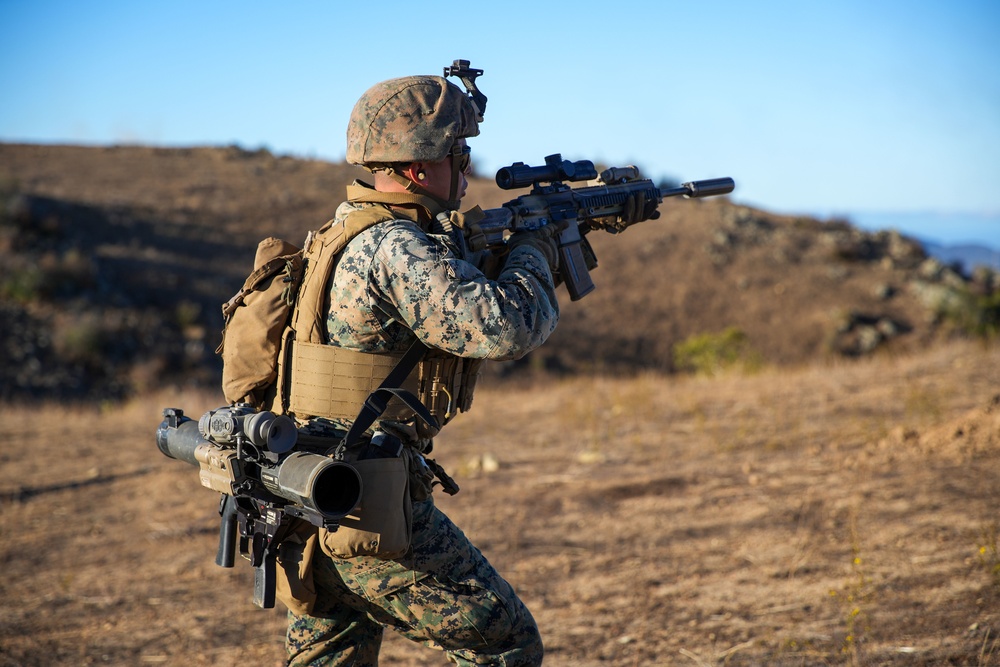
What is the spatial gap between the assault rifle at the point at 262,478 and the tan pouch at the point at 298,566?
0.05 metres

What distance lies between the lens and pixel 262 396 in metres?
2.91

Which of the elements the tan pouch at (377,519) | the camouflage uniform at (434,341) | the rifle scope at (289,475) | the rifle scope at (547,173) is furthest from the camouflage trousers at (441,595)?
the rifle scope at (547,173)

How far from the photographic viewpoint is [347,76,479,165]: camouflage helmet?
2760 millimetres

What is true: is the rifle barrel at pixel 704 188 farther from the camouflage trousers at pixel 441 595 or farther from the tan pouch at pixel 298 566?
the tan pouch at pixel 298 566

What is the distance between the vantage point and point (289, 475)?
2.43 m

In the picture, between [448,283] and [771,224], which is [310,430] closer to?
[448,283]

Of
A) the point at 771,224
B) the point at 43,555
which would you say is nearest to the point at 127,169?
the point at 771,224

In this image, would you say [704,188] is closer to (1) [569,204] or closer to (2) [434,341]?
(1) [569,204]

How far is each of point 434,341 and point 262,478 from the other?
656 mm

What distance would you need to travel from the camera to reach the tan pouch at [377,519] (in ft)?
8.38

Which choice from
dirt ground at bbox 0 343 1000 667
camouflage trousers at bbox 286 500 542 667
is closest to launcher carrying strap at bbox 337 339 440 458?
camouflage trousers at bbox 286 500 542 667

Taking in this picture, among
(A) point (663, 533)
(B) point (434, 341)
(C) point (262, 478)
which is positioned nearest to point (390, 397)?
(B) point (434, 341)

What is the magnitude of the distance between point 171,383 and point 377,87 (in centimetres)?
1787

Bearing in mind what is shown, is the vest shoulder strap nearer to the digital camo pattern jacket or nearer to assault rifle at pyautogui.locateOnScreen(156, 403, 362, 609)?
the digital camo pattern jacket
